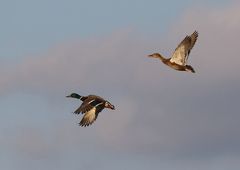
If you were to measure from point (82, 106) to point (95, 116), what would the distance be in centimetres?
100

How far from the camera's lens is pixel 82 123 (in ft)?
159

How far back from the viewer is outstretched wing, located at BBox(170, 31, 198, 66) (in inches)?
1839

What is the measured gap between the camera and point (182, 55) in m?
47.0

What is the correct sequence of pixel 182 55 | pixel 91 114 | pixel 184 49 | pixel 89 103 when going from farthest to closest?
pixel 89 103 < pixel 91 114 < pixel 184 49 < pixel 182 55

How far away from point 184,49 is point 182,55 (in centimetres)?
86

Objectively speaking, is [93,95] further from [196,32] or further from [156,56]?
[196,32]

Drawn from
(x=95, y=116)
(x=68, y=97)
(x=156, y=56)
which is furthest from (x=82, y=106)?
(x=68, y=97)

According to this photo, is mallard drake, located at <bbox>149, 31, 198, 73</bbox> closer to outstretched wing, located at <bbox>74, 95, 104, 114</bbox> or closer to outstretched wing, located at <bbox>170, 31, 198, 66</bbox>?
outstretched wing, located at <bbox>170, 31, 198, 66</bbox>

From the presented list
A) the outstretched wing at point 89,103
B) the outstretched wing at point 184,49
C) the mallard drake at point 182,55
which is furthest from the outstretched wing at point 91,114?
Answer: the outstretched wing at point 184,49

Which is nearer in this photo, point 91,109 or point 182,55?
point 182,55

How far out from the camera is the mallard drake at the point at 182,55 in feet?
151

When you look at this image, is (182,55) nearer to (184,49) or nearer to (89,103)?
(184,49)

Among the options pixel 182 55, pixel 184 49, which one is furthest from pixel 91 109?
pixel 184 49

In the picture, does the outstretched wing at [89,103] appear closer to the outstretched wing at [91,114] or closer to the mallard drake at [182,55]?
the outstretched wing at [91,114]
